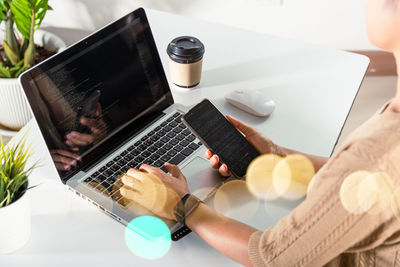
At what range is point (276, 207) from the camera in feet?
3.43

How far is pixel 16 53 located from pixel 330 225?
1.50m

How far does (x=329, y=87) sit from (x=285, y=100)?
145mm

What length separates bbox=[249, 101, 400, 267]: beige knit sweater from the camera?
2.46 ft

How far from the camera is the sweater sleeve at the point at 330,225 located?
→ 0.76m

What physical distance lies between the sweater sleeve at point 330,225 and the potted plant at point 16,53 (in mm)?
1276

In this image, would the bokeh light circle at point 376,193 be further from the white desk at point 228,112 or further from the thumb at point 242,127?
the thumb at point 242,127

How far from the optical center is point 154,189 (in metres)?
1.02

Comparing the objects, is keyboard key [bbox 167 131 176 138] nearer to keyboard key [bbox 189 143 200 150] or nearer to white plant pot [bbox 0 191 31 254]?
keyboard key [bbox 189 143 200 150]

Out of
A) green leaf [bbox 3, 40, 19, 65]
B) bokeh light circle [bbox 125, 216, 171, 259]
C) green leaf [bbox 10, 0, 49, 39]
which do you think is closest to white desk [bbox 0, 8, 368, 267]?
bokeh light circle [bbox 125, 216, 171, 259]

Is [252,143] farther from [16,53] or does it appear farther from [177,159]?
[16,53]

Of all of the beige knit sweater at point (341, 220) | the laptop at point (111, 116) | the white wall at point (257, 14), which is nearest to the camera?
the beige knit sweater at point (341, 220)

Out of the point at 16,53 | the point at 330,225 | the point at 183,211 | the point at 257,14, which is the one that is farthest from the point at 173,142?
the point at 257,14

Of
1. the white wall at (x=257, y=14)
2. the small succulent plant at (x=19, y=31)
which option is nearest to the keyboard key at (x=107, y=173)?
the small succulent plant at (x=19, y=31)

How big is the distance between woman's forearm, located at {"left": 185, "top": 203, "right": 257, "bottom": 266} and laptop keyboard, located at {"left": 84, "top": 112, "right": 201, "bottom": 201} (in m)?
0.16
